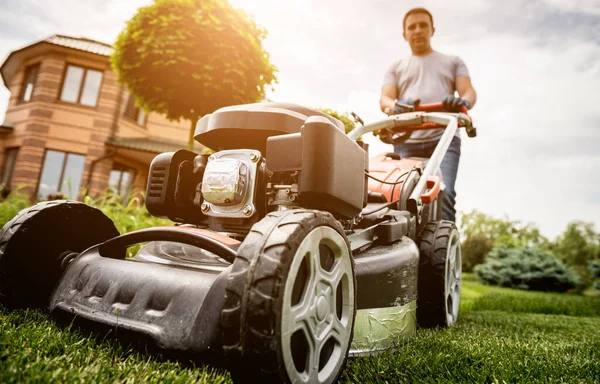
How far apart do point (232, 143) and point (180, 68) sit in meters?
4.88

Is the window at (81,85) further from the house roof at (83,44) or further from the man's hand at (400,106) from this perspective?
the man's hand at (400,106)

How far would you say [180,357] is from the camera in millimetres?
1171

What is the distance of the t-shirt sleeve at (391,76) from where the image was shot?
370 centimetres

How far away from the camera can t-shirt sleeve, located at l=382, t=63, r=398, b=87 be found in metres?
3.70

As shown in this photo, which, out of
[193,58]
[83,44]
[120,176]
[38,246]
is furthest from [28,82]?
[38,246]

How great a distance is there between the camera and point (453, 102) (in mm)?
3035

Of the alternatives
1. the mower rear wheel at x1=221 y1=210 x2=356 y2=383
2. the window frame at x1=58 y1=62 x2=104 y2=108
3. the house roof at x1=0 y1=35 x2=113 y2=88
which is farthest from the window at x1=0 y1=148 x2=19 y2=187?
the mower rear wheel at x1=221 y1=210 x2=356 y2=383

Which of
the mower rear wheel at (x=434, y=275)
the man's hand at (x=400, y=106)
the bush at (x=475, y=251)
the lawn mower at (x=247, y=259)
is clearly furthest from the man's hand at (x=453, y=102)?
the bush at (x=475, y=251)

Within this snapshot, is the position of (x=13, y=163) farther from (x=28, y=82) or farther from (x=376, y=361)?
(x=376, y=361)

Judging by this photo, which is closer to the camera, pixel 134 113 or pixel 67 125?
pixel 67 125

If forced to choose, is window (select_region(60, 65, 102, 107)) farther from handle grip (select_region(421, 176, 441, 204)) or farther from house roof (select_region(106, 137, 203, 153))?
handle grip (select_region(421, 176, 441, 204))

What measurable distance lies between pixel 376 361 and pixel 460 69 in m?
2.72

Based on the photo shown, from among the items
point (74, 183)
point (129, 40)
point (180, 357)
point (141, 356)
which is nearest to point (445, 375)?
point (180, 357)

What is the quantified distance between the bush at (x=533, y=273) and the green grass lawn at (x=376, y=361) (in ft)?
29.7
